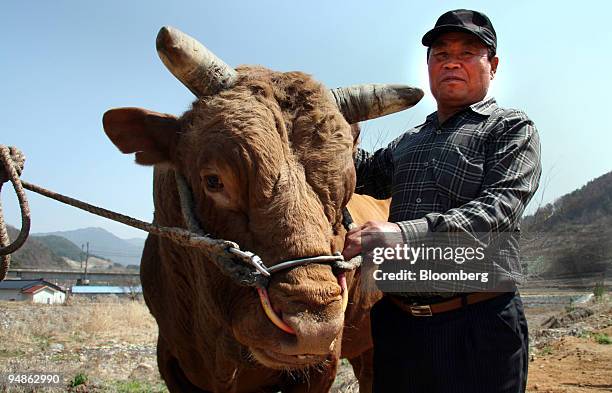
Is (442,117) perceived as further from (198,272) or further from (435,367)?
(198,272)

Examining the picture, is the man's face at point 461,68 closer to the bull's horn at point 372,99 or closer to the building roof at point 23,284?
the bull's horn at point 372,99

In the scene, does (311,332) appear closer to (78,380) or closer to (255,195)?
(255,195)

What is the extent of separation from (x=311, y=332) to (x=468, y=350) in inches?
39.2

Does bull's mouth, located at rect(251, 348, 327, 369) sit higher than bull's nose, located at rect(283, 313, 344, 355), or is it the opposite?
bull's nose, located at rect(283, 313, 344, 355)

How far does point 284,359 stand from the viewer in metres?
2.70

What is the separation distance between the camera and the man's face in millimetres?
3360

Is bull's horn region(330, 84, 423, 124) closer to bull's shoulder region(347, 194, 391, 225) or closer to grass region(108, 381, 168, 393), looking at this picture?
bull's shoulder region(347, 194, 391, 225)

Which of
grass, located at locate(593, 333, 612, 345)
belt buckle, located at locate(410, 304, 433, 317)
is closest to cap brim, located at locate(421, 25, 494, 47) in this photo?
belt buckle, located at locate(410, 304, 433, 317)

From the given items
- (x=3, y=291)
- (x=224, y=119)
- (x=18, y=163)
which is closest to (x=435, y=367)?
(x=224, y=119)

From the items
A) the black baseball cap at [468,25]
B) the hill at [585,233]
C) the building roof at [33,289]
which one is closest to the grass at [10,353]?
the black baseball cap at [468,25]

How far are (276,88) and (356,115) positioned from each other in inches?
36.0

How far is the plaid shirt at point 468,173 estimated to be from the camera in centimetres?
277

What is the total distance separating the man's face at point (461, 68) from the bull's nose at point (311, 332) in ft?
5.63

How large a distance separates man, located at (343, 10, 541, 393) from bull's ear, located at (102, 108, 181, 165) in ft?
5.26
